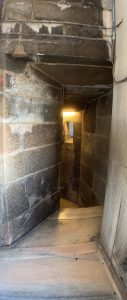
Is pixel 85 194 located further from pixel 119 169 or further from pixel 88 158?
pixel 119 169

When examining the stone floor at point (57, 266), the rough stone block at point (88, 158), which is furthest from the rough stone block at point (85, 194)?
the stone floor at point (57, 266)

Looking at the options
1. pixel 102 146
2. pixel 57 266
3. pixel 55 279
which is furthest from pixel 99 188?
pixel 55 279

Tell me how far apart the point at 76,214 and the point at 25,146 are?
0.90 metres

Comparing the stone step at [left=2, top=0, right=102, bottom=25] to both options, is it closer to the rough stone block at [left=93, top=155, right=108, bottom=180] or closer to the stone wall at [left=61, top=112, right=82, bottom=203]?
the rough stone block at [left=93, top=155, right=108, bottom=180]

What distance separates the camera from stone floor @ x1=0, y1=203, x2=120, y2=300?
1.31m

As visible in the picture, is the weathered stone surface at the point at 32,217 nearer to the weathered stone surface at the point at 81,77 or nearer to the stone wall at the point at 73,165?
the weathered stone surface at the point at 81,77

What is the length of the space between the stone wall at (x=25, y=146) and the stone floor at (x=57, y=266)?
0.47 feet

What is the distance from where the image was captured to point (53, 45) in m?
1.62

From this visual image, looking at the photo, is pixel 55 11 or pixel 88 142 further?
→ pixel 88 142

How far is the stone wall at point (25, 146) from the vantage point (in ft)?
5.33

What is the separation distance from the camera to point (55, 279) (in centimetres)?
142

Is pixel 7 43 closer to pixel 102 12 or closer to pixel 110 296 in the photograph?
pixel 102 12

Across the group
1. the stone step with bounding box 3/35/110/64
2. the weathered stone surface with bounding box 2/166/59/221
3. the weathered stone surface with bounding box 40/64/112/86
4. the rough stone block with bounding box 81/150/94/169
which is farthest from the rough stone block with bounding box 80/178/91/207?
the stone step with bounding box 3/35/110/64

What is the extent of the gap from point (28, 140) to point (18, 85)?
39 cm
